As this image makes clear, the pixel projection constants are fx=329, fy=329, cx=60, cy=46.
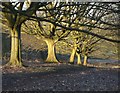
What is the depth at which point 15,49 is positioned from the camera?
18719mm

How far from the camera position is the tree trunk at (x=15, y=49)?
18562 mm

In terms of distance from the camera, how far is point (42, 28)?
27.2 metres

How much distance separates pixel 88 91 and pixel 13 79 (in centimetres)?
354

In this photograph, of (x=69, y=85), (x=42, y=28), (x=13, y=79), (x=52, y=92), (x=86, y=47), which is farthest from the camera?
(x=86, y=47)

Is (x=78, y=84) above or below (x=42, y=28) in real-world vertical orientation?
below

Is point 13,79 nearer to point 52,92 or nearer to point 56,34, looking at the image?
point 52,92

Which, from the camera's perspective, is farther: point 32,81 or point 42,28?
point 42,28

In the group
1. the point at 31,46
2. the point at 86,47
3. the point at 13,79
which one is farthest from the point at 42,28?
the point at 13,79

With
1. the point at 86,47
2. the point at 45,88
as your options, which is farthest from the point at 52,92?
the point at 86,47

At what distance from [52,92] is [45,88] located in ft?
2.33

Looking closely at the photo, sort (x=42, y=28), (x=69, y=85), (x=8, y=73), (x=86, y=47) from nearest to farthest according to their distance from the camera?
(x=69, y=85), (x=8, y=73), (x=42, y=28), (x=86, y=47)

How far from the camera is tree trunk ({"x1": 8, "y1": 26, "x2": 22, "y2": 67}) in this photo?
1856 cm

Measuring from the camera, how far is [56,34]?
2841 cm

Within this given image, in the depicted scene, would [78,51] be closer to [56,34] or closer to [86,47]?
[86,47]
